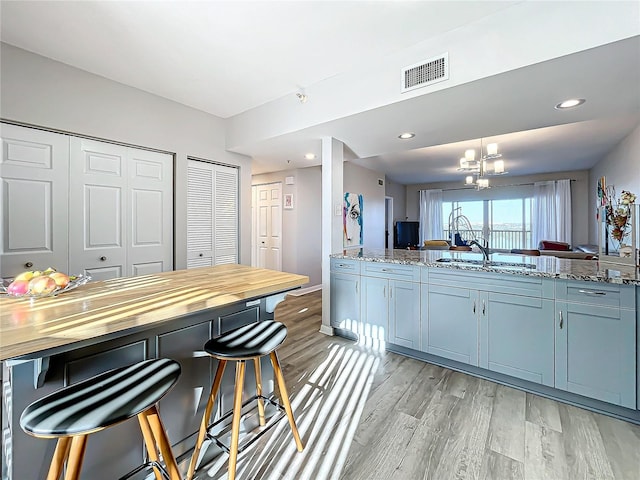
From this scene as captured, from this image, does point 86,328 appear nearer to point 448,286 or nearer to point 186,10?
point 186,10

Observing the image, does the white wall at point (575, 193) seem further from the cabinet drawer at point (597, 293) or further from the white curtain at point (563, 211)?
the cabinet drawer at point (597, 293)

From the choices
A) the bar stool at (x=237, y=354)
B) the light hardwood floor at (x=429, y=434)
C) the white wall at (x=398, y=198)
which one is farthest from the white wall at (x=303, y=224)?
the white wall at (x=398, y=198)

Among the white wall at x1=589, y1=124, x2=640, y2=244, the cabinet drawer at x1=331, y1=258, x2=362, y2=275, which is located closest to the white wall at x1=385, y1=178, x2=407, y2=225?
the white wall at x1=589, y1=124, x2=640, y2=244

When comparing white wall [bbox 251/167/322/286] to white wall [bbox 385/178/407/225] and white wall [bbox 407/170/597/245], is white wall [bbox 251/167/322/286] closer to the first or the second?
white wall [bbox 385/178/407/225]

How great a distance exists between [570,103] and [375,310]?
242cm

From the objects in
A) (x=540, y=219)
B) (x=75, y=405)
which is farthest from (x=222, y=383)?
(x=540, y=219)

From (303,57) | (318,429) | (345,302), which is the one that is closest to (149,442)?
(318,429)

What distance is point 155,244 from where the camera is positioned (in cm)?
329

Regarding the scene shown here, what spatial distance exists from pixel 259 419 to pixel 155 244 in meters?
2.34

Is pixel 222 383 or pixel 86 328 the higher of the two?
pixel 86 328

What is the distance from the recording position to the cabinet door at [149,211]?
3096 mm

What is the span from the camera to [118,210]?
2.98m

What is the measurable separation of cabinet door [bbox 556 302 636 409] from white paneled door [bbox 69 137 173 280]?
12.2ft

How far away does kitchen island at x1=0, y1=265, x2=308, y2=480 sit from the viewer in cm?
99
